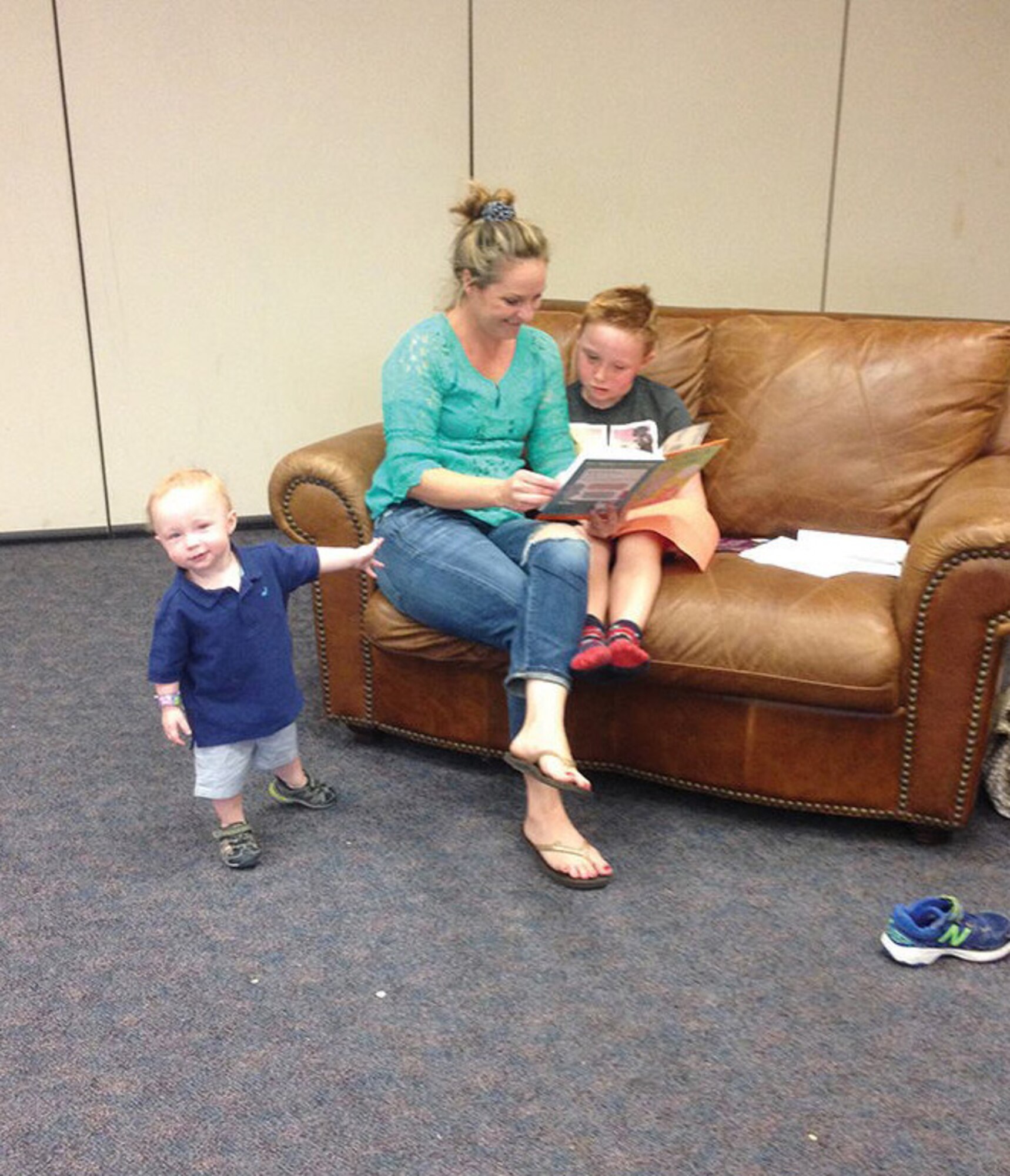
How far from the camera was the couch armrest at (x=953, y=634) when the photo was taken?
1921 millimetres

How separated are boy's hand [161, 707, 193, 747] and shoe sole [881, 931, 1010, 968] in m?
1.17

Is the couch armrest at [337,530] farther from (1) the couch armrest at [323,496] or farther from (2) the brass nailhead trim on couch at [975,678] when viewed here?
(2) the brass nailhead trim on couch at [975,678]

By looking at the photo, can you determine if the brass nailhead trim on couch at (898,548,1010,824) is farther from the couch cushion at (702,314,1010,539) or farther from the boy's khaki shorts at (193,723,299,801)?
the boy's khaki shorts at (193,723,299,801)

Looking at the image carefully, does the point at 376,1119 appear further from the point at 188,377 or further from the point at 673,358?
the point at 188,377

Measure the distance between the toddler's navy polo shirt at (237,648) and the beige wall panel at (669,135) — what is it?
2.26m

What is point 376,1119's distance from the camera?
149cm

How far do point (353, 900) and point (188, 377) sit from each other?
2.38 meters

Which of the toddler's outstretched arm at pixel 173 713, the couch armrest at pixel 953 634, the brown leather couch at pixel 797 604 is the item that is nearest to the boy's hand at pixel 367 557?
the brown leather couch at pixel 797 604

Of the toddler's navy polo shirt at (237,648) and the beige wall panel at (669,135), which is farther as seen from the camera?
the beige wall panel at (669,135)

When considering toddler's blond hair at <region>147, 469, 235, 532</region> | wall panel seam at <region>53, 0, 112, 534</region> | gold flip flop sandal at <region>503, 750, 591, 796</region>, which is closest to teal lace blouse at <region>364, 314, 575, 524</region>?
toddler's blond hair at <region>147, 469, 235, 532</region>

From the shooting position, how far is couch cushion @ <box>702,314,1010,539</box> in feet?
8.04

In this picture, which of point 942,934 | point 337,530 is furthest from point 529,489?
point 942,934

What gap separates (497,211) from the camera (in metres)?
2.17

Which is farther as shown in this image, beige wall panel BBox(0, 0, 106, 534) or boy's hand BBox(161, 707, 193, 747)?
beige wall panel BBox(0, 0, 106, 534)
